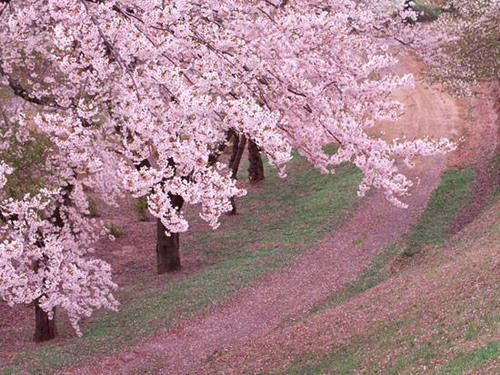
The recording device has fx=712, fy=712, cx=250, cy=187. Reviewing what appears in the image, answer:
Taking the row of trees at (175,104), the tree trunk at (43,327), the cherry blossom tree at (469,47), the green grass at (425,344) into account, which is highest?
the cherry blossom tree at (469,47)

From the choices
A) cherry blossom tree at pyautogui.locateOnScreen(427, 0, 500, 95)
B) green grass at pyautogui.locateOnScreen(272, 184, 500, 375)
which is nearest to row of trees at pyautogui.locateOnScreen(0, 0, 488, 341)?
green grass at pyautogui.locateOnScreen(272, 184, 500, 375)

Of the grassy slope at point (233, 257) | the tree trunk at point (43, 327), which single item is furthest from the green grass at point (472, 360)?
the tree trunk at point (43, 327)

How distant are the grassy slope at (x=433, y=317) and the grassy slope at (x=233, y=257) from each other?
15.9 ft

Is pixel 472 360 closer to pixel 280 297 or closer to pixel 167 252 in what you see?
pixel 280 297

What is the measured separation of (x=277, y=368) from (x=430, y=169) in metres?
22.9

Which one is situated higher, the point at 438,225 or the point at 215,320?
the point at 438,225

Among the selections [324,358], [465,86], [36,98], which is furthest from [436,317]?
[465,86]

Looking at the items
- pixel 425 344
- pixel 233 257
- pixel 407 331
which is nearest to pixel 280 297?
pixel 233 257

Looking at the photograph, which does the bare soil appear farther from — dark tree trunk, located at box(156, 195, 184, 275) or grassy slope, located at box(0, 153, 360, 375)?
dark tree trunk, located at box(156, 195, 184, 275)

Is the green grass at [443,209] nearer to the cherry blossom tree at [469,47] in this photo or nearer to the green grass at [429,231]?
the green grass at [429,231]

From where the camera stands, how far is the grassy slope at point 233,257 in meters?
20.6

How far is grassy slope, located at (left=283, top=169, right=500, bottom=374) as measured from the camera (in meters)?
11.1

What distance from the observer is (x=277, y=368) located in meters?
15.1

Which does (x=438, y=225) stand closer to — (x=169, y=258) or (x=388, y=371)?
(x=169, y=258)
